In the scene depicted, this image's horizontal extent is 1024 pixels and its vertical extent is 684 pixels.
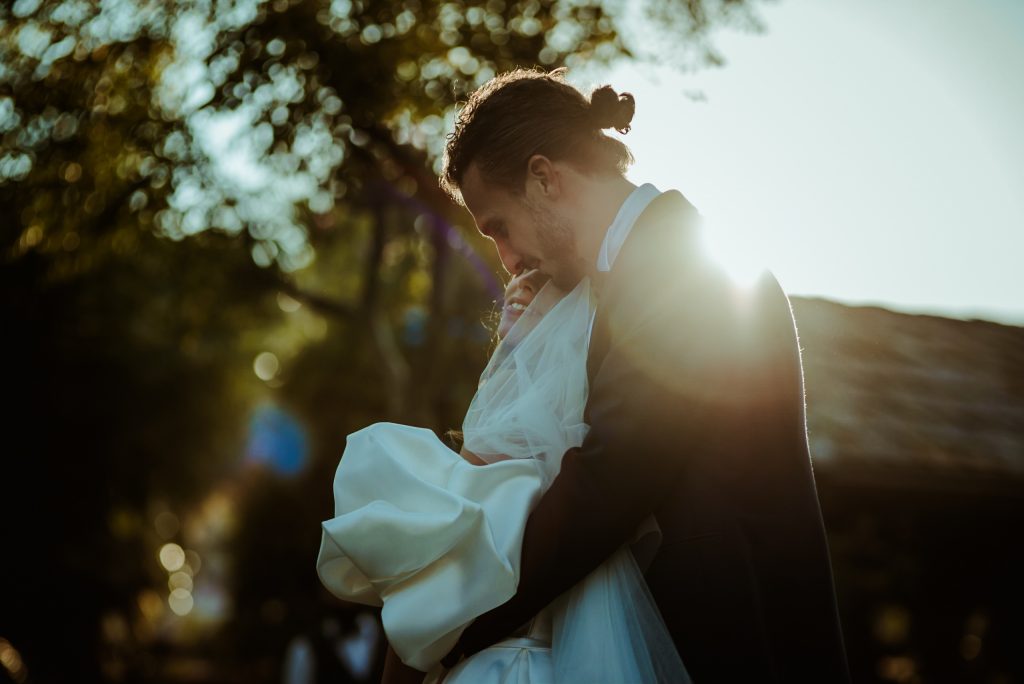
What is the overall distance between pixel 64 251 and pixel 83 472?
12.0 meters

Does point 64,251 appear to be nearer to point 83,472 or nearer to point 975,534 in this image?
point 975,534

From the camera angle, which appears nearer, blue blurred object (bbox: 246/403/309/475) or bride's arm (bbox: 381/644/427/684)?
bride's arm (bbox: 381/644/427/684)

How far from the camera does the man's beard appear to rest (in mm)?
2076

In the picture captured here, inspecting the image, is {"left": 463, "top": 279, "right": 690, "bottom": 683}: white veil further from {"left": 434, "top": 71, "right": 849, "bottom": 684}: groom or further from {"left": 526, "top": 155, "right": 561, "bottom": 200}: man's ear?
{"left": 526, "top": 155, "right": 561, "bottom": 200}: man's ear

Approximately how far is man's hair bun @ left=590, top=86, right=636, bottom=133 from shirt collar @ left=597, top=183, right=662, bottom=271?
254mm

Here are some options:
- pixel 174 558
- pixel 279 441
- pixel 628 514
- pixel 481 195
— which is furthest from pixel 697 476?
pixel 174 558

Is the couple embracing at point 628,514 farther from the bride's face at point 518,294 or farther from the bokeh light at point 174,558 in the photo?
the bokeh light at point 174,558

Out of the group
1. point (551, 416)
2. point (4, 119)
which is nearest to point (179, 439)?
point (4, 119)

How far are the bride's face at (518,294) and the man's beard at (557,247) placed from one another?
0.14m

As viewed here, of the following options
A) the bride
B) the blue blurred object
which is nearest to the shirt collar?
the bride

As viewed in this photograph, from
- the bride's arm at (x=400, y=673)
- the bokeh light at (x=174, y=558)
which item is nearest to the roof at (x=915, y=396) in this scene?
the bride's arm at (x=400, y=673)

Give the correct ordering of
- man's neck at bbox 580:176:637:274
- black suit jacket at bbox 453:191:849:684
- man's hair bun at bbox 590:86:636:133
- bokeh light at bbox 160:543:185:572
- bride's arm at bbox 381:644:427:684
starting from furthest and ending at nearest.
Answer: bokeh light at bbox 160:543:185:572, man's hair bun at bbox 590:86:636:133, man's neck at bbox 580:176:637:274, bride's arm at bbox 381:644:427:684, black suit jacket at bbox 453:191:849:684

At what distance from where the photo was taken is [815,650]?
1.70 meters

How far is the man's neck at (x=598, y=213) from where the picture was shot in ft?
6.68
